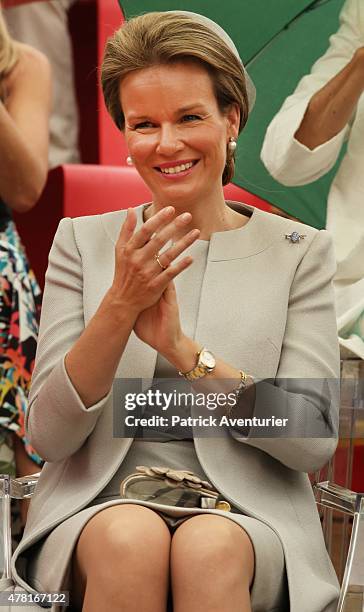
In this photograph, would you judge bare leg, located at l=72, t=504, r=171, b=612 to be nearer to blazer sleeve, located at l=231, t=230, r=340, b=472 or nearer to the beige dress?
the beige dress

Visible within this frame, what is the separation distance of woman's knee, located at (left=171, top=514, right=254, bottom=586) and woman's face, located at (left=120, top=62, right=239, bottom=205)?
54cm

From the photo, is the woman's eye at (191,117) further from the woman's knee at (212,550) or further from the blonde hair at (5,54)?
the blonde hair at (5,54)

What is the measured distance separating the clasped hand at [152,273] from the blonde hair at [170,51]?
0.96 ft

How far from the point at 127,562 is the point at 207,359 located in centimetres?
33

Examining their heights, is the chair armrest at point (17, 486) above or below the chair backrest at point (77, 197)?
below

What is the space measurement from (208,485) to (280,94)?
1.01m

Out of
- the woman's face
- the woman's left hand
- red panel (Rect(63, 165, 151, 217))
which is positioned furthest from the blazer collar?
red panel (Rect(63, 165, 151, 217))

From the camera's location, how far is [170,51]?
5.79ft

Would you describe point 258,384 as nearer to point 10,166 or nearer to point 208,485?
point 208,485

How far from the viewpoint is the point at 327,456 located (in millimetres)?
1777

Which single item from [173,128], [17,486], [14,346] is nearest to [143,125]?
[173,128]

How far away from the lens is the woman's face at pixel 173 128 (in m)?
1.78

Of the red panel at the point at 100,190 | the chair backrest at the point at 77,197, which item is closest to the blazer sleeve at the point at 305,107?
the chair backrest at the point at 77,197

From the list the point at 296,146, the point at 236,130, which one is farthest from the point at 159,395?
the point at 296,146
